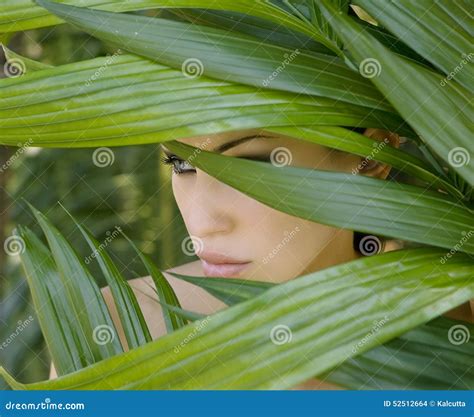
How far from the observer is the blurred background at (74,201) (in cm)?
138

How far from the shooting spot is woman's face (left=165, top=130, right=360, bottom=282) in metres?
0.68

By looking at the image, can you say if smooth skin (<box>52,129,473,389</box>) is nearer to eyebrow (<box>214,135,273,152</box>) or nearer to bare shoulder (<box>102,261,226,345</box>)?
eyebrow (<box>214,135,273,152</box>)

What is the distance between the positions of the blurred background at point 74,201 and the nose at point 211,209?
26.6 inches

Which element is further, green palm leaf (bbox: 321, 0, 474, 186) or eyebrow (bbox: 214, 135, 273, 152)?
eyebrow (bbox: 214, 135, 273, 152)

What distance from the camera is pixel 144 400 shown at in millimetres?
494

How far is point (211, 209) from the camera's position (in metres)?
0.70

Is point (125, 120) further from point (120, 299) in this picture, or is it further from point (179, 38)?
point (120, 299)

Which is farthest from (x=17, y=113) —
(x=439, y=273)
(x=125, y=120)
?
(x=439, y=273)

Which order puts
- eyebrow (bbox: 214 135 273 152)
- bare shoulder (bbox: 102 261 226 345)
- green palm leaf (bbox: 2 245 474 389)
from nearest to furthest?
green palm leaf (bbox: 2 245 474 389)
eyebrow (bbox: 214 135 273 152)
bare shoulder (bbox: 102 261 226 345)

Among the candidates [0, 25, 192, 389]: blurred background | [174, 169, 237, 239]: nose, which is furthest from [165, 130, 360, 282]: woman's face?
[0, 25, 192, 389]: blurred background

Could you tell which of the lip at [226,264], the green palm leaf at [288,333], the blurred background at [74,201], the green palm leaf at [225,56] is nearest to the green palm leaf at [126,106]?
the green palm leaf at [225,56]

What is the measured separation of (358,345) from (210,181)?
0.30 metres

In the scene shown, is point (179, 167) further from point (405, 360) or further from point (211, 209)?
point (405, 360)

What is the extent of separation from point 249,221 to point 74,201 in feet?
2.65
